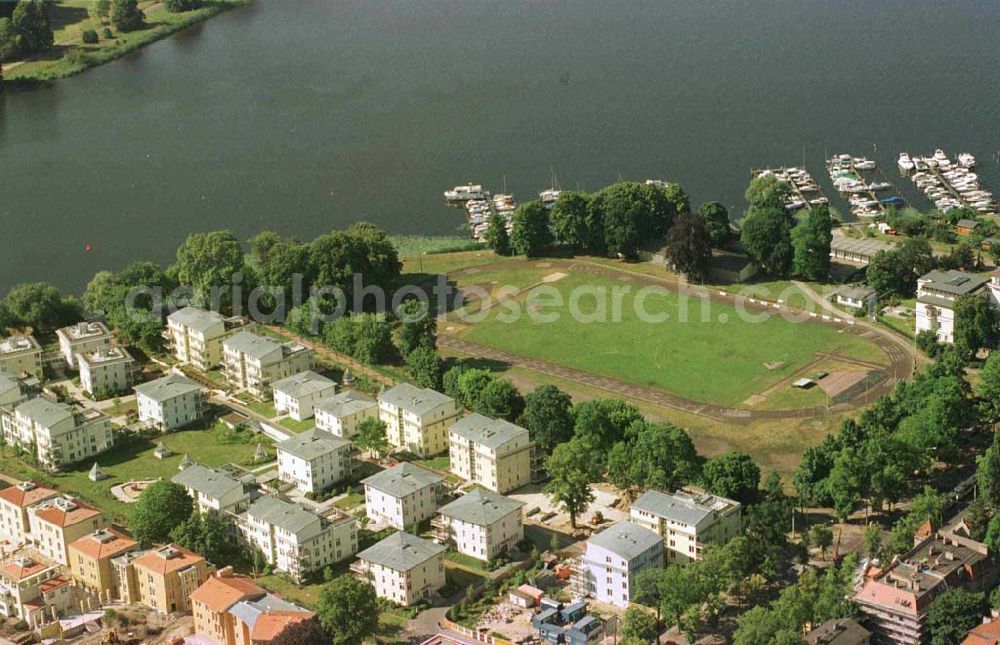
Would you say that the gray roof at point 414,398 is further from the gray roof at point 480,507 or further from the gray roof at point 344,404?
the gray roof at point 480,507

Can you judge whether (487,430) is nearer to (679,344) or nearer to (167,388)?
(679,344)

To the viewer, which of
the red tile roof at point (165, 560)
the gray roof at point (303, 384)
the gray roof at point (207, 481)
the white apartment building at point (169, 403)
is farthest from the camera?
the gray roof at point (303, 384)

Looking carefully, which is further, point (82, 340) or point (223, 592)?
point (82, 340)

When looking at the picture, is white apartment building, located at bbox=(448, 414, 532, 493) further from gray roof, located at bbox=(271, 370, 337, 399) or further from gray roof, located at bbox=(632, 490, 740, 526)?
gray roof, located at bbox=(271, 370, 337, 399)

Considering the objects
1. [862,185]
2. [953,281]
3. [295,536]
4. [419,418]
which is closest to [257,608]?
[295,536]

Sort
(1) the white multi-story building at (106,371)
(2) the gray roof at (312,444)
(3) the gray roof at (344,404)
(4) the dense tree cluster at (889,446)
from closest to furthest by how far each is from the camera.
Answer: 1. (4) the dense tree cluster at (889,446)
2. (2) the gray roof at (312,444)
3. (3) the gray roof at (344,404)
4. (1) the white multi-story building at (106,371)

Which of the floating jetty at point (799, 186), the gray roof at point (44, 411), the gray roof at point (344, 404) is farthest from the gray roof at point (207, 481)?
the floating jetty at point (799, 186)
